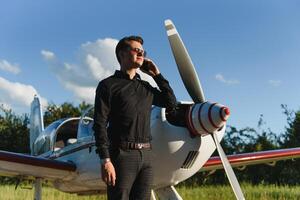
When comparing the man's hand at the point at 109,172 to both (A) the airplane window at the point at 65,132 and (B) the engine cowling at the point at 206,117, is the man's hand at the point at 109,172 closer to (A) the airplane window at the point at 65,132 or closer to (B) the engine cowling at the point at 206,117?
(B) the engine cowling at the point at 206,117

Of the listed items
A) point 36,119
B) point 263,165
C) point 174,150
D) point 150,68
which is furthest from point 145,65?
point 263,165

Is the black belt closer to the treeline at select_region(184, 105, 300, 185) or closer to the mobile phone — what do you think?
the mobile phone

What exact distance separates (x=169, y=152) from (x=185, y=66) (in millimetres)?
957

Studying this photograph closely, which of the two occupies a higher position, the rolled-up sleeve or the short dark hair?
the short dark hair

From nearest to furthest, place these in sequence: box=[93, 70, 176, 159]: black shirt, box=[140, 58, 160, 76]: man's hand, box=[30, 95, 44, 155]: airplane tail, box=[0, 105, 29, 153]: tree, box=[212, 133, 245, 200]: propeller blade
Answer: box=[93, 70, 176, 159]: black shirt
box=[140, 58, 160, 76]: man's hand
box=[212, 133, 245, 200]: propeller blade
box=[30, 95, 44, 155]: airplane tail
box=[0, 105, 29, 153]: tree

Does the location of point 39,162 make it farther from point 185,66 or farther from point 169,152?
point 185,66

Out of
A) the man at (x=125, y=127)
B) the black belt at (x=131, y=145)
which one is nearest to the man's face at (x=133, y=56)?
the man at (x=125, y=127)

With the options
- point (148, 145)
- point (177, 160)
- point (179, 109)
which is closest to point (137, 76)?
point (148, 145)

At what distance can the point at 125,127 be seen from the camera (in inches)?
133

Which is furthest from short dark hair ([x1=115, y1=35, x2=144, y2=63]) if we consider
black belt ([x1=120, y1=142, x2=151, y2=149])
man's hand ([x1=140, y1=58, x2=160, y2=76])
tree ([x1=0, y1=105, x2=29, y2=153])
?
tree ([x1=0, y1=105, x2=29, y2=153])

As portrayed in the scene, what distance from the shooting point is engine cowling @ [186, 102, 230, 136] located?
4.33 m

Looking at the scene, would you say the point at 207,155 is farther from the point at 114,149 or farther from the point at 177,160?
the point at 114,149

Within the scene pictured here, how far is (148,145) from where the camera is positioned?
3449mm

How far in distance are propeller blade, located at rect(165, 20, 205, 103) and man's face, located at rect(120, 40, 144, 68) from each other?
4.75 feet
